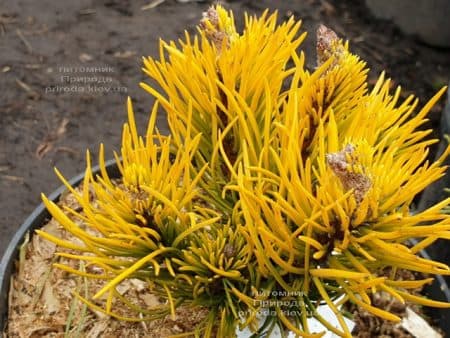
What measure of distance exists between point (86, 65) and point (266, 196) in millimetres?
1468

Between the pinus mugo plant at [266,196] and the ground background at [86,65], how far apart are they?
1.02 meters

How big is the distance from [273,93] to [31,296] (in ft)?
1.64

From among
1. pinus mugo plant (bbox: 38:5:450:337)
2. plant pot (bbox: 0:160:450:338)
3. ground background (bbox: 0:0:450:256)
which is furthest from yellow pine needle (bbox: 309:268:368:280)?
ground background (bbox: 0:0:450:256)

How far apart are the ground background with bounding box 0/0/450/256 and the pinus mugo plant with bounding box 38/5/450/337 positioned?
1.02 metres

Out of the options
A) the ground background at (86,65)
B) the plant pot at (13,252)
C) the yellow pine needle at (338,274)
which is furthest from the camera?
the ground background at (86,65)

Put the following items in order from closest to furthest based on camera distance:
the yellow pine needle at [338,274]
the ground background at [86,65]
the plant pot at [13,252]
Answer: the yellow pine needle at [338,274], the plant pot at [13,252], the ground background at [86,65]

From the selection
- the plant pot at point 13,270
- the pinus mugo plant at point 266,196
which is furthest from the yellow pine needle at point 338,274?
the plant pot at point 13,270

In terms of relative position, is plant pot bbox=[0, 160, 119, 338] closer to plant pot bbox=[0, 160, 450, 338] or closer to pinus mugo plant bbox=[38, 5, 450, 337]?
plant pot bbox=[0, 160, 450, 338]

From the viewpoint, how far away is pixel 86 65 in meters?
1.96

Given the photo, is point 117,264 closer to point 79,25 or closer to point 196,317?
point 196,317

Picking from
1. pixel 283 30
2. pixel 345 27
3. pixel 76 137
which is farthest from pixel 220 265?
pixel 345 27

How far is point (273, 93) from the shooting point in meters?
0.66

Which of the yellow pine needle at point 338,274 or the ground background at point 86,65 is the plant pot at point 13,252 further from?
the ground background at point 86,65

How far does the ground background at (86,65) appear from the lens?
5.64 feet
